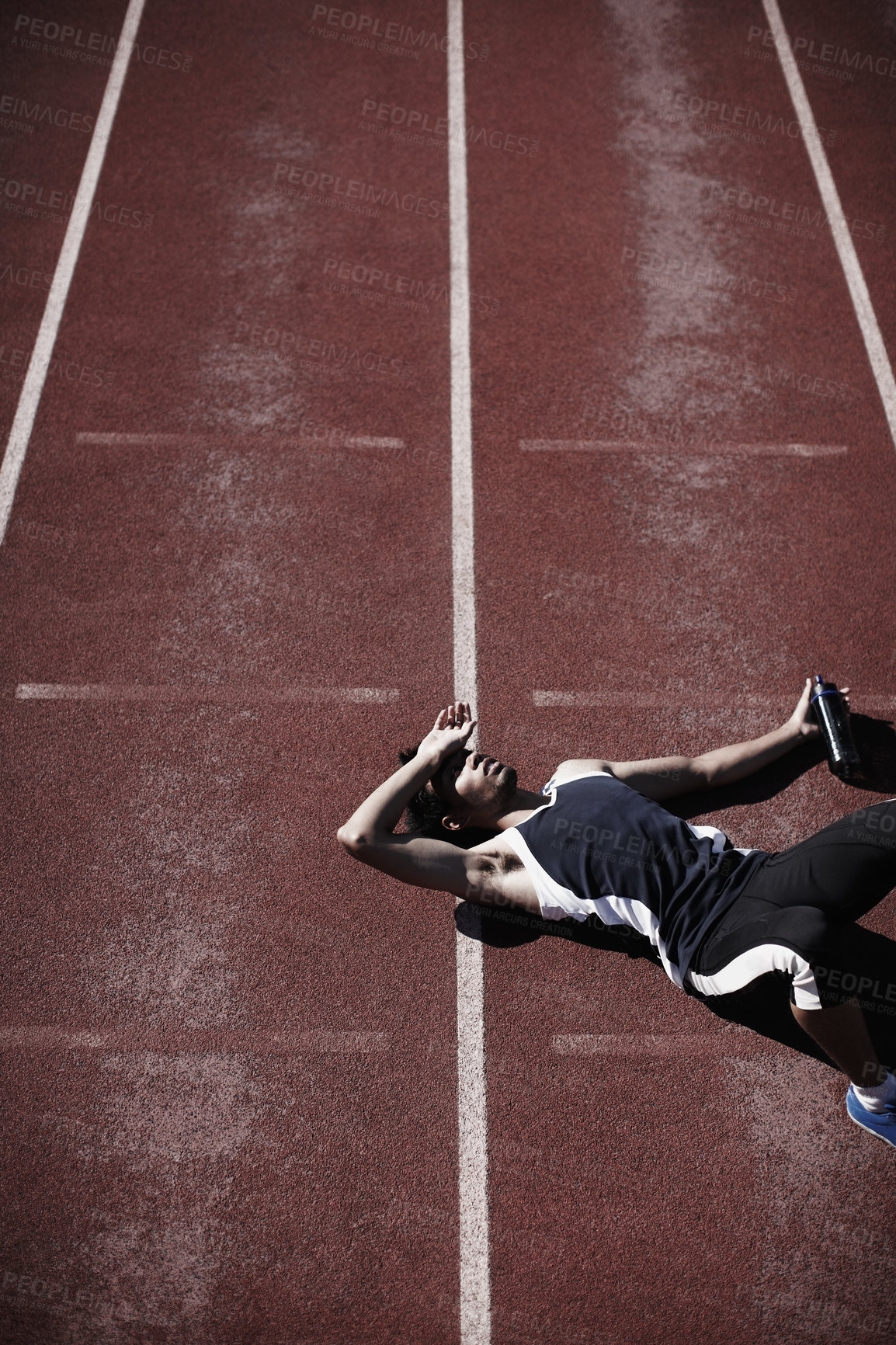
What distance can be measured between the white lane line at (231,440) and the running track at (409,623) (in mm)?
34

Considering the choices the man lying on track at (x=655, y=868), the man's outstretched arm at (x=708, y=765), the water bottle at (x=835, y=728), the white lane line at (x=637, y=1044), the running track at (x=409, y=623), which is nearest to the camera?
the man lying on track at (x=655, y=868)

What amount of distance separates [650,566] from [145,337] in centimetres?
385

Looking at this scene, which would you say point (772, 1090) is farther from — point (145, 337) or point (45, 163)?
point (45, 163)

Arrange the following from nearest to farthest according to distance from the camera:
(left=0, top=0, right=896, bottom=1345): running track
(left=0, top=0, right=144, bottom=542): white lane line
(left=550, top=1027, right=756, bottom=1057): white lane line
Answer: (left=0, top=0, right=896, bottom=1345): running track < (left=550, top=1027, right=756, bottom=1057): white lane line < (left=0, top=0, right=144, bottom=542): white lane line

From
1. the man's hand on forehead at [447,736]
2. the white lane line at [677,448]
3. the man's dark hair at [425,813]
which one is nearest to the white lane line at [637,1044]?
the man's dark hair at [425,813]

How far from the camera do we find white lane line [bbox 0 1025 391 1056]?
4012mm

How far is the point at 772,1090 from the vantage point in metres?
3.92

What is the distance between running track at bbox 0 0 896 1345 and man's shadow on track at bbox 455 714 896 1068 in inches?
1.2

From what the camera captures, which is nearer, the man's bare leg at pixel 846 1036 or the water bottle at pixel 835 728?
the man's bare leg at pixel 846 1036

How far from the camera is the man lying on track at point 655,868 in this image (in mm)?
3533

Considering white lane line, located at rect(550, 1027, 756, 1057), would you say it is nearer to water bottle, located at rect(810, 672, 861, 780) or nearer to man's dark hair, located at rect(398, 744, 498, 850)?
man's dark hair, located at rect(398, 744, 498, 850)

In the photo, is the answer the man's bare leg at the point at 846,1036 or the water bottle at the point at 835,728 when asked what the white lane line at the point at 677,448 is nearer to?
the water bottle at the point at 835,728

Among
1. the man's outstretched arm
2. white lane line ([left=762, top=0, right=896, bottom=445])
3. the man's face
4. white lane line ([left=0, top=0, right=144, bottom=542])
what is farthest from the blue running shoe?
white lane line ([left=0, top=0, right=144, bottom=542])

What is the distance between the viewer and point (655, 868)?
3.89 metres
